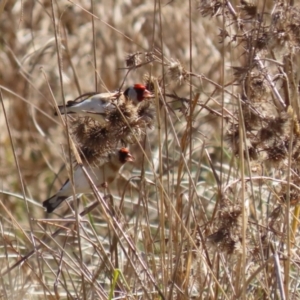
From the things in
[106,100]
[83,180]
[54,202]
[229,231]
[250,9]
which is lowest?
[54,202]

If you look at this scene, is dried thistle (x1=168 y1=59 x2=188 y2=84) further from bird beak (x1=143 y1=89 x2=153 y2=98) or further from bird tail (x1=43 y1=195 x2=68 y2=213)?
bird tail (x1=43 y1=195 x2=68 y2=213)

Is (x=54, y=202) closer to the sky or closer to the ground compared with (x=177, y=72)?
closer to the ground

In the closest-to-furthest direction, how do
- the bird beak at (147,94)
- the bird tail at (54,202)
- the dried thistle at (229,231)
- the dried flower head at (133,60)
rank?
the dried thistle at (229,231) → the dried flower head at (133,60) → the bird beak at (147,94) → the bird tail at (54,202)

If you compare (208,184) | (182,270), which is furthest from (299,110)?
(208,184)

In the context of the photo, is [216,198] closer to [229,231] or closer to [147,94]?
[147,94]

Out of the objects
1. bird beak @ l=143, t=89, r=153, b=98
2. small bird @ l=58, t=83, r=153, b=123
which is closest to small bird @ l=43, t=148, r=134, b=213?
small bird @ l=58, t=83, r=153, b=123

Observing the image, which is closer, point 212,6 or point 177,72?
point 177,72

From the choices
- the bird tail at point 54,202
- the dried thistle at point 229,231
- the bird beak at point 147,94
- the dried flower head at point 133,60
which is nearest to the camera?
the dried thistle at point 229,231

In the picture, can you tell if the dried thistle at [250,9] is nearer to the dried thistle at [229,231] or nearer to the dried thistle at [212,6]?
the dried thistle at [212,6]

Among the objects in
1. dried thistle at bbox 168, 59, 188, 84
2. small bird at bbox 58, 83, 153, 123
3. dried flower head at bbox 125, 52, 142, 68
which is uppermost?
dried flower head at bbox 125, 52, 142, 68

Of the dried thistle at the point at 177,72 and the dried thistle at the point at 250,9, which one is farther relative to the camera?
the dried thistle at the point at 250,9

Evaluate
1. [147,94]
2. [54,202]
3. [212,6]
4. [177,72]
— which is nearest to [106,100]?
[147,94]

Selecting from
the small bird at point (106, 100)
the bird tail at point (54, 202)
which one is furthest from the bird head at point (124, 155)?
the small bird at point (106, 100)

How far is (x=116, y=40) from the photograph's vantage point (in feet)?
22.0
